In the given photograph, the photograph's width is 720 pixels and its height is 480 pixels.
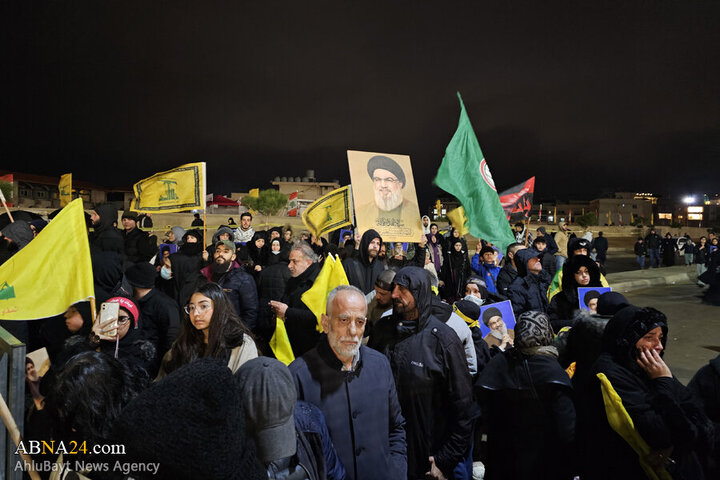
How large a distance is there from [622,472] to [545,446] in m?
0.42

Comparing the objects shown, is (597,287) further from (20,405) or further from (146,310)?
(20,405)

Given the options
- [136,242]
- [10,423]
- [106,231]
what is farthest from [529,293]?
[136,242]

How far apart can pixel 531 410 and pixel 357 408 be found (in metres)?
1.18

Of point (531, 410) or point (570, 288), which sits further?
point (570, 288)

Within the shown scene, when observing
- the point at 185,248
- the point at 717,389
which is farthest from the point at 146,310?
the point at 717,389

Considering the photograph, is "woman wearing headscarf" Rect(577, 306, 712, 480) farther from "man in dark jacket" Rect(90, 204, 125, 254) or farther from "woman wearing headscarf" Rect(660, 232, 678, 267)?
"woman wearing headscarf" Rect(660, 232, 678, 267)

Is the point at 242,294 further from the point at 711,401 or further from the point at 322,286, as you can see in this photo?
the point at 711,401

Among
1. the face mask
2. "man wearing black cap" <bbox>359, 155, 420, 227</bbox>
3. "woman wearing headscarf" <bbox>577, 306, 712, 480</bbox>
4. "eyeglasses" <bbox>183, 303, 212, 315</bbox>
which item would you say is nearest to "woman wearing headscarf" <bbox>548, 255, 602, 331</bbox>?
"woman wearing headscarf" <bbox>577, 306, 712, 480</bbox>

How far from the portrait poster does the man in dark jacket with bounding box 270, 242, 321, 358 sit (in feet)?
6.31

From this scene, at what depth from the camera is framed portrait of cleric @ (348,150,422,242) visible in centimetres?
652

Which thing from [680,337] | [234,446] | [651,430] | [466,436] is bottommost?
[680,337]

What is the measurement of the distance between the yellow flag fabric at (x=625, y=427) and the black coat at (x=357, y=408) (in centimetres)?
120

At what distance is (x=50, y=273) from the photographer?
328cm

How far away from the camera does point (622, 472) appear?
2457mm
